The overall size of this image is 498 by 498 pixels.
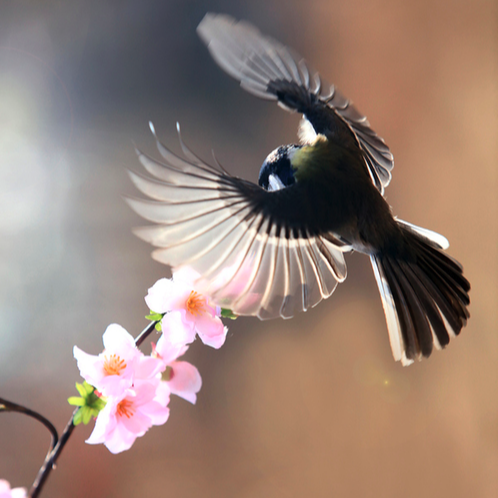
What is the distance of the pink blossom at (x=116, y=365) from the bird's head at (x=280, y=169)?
9.2 inches

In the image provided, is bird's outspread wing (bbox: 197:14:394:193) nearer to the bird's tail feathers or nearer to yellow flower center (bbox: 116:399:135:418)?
the bird's tail feathers

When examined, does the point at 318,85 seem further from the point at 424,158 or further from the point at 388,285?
the point at 424,158

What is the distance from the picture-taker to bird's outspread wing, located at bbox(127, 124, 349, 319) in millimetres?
314

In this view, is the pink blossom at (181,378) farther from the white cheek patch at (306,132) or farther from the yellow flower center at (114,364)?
the white cheek patch at (306,132)

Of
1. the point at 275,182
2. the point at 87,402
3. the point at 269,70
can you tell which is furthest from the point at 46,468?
the point at 269,70

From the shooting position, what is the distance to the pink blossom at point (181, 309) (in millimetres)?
366

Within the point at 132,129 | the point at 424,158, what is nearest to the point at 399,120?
the point at 424,158

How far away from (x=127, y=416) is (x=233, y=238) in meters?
0.17

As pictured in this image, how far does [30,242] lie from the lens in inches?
41.3

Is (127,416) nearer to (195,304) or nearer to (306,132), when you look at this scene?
(195,304)

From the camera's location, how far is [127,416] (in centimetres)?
34

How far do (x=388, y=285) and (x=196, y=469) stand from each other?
0.81 meters

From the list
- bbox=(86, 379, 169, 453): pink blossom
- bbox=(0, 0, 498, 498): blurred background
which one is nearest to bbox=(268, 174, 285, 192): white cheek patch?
bbox=(86, 379, 169, 453): pink blossom

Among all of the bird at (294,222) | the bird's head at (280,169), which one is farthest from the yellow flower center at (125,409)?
the bird's head at (280,169)
